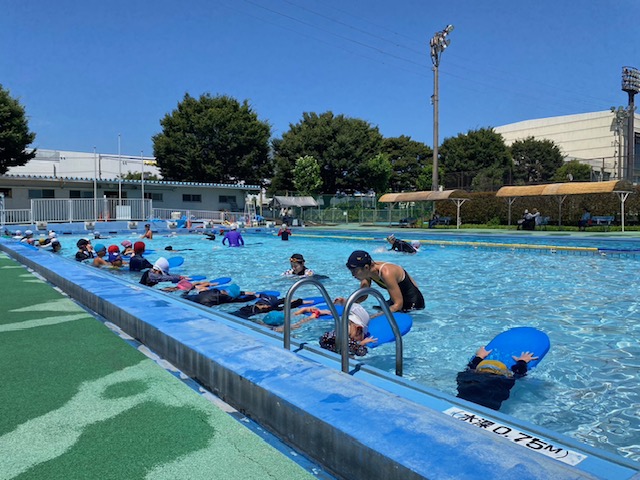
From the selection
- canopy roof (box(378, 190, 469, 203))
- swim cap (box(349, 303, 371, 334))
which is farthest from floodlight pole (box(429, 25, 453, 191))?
swim cap (box(349, 303, 371, 334))

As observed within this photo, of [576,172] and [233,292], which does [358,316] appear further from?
[576,172]

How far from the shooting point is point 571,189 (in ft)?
74.3

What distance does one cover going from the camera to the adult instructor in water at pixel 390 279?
546 cm

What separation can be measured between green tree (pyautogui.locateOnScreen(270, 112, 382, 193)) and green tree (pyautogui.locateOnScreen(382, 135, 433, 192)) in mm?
10063

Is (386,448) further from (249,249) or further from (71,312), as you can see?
(249,249)

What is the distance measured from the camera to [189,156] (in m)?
42.0

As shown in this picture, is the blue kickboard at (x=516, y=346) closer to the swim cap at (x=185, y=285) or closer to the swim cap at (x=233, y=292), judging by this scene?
the swim cap at (x=233, y=292)

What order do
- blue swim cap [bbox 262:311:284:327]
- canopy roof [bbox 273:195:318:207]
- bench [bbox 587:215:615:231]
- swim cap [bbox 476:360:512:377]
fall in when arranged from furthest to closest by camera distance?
1. canopy roof [bbox 273:195:318:207]
2. bench [bbox 587:215:615:231]
3. blue swim cap [bbox 262:311:284:327]
4. swim cap [bbox 476:360:512:377]

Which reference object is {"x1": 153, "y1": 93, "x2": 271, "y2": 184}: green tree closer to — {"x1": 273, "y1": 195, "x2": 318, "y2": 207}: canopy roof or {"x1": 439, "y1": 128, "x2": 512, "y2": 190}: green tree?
{"x1": 273, "y1": 195, "x2": 318, "y2": 207}: canopy roof

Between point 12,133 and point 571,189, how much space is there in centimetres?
3363

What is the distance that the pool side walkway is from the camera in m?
2.47

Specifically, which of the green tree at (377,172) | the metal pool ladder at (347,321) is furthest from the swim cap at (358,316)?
the green tree at (377,172)

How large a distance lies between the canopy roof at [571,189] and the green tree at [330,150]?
67.1ft

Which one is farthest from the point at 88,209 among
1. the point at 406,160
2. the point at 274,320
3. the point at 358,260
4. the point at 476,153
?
the point at 476,153
